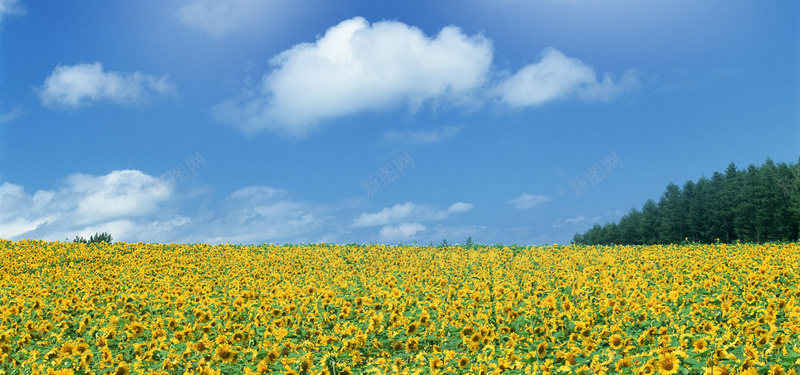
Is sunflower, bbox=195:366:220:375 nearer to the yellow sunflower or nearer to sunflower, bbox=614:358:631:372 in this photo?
sunflower, bbox=614:358:631:372

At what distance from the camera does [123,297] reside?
11.4m

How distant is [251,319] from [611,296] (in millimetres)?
7195

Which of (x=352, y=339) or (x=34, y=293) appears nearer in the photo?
(x=352, y=339)

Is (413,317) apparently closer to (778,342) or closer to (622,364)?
(622,364)

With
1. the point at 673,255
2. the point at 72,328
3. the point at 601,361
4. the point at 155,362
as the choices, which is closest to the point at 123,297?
the point at 72,328

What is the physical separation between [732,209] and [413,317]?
206ft

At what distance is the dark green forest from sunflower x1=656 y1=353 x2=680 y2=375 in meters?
54.0

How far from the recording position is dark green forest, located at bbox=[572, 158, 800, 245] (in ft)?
185

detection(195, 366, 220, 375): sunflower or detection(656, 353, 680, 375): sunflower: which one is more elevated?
detection(195, 366, 220, 375): sunflower

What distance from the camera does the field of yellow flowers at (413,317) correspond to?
677 cm

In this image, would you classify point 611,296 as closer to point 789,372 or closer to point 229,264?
point 789,372

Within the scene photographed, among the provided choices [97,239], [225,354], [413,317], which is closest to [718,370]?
[413,317]

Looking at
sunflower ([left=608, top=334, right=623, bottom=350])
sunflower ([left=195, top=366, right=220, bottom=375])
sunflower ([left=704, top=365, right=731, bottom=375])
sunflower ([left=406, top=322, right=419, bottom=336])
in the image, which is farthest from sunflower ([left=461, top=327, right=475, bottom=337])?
sunflower ([left=195, top=366, right=220, bottom=375])

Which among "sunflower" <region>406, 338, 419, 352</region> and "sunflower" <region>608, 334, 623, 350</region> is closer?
"sunflower" <region>608, 334, 623, 350</region>
